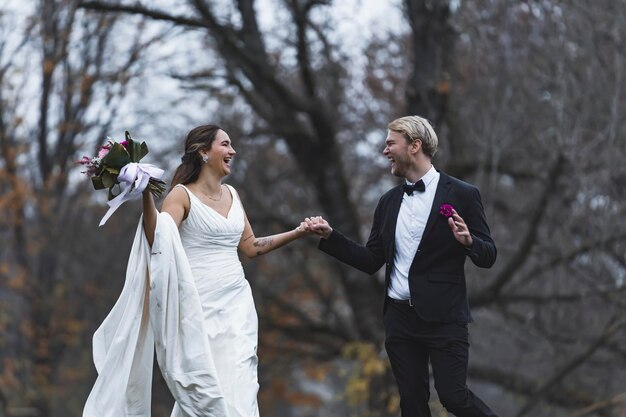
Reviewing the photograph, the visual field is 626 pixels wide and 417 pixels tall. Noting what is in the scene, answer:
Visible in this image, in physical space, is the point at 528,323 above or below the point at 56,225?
below

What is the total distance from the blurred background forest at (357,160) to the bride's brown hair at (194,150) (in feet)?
19.5

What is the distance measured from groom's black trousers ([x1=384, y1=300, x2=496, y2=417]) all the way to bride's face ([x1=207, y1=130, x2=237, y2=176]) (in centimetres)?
139

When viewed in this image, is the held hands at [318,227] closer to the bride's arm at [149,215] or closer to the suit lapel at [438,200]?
the suit lapel at [438,200]

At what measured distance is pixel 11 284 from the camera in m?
20.8

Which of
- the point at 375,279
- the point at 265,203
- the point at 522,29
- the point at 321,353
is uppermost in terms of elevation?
the point at 522,29

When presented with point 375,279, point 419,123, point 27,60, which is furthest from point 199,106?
point 419,123

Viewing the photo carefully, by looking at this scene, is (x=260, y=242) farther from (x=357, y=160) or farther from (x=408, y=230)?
(x=357, y=160)

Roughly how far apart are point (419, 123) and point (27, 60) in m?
14.5

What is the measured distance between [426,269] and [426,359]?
55cm

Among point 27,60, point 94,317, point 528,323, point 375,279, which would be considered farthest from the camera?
point 94,317

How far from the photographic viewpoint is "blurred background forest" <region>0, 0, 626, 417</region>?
1282cm

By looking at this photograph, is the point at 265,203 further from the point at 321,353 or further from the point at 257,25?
the point at 257,25

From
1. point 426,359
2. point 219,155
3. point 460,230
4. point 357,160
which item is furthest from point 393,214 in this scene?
point 357,160

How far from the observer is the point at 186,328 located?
6.05 metres
